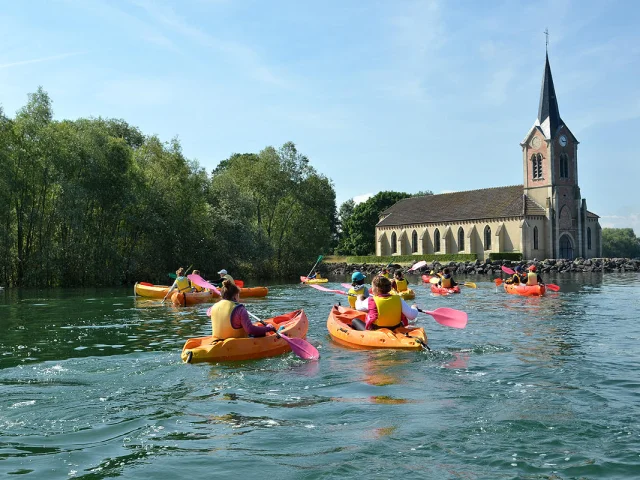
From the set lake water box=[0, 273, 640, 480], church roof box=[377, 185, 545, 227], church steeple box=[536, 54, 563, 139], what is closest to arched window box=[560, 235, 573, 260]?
church roof box=[377, 185, 545, 227]

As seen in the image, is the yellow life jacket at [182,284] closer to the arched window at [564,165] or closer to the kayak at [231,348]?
the kayak at [231,348]

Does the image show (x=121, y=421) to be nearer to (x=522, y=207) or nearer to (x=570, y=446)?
(x=570, y=446)

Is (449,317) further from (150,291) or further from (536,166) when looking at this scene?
(536,166)

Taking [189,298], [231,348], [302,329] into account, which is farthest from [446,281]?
[231,348]

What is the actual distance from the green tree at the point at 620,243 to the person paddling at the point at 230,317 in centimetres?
11175

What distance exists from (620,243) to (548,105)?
7425cm

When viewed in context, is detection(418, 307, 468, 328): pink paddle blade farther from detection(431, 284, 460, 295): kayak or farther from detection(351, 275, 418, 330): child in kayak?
detection(431, 284, 460, 295): kayak

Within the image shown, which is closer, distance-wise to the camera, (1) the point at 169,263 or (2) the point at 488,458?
(2) the point at 488,458

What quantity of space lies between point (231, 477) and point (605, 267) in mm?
53007

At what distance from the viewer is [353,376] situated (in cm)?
940

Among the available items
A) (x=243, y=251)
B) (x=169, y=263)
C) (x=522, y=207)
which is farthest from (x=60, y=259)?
(x=522, y=207)

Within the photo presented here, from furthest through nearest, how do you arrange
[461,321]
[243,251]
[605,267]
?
[605,267] → [243,251] → [461,321]

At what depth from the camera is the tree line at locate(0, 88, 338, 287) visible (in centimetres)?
3266

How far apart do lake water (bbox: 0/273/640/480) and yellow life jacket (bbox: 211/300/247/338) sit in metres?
0.60
